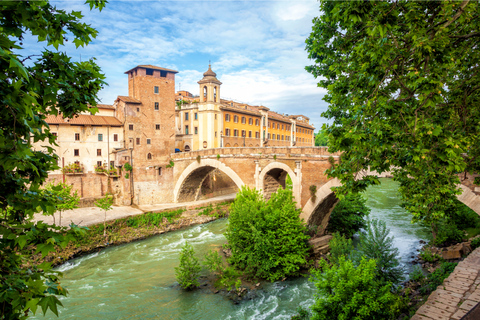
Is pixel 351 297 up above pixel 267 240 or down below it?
above

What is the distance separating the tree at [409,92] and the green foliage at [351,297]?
2.22 metres

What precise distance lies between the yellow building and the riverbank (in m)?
9.66

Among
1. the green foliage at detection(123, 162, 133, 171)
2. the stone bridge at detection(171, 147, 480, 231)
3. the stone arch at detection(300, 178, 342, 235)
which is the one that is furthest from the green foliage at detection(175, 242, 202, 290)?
the green foliage at detection(123, 162, 133, 171)

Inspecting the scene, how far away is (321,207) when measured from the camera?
1642 cm

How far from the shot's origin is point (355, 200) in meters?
18.0

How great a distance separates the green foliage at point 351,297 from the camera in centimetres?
611

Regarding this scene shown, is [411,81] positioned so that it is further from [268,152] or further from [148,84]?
[148,84]

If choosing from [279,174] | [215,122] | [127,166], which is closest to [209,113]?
[215,122]

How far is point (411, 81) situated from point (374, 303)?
4.74 metres

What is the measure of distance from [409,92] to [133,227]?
19.3 meters

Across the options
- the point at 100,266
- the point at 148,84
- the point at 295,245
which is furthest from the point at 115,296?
the point at 148,84

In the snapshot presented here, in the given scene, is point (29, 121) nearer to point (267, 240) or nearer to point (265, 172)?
point (267, 240)

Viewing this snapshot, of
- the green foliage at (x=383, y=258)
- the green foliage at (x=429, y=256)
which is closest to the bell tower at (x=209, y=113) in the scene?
the green foliage at (x=429, y=256)

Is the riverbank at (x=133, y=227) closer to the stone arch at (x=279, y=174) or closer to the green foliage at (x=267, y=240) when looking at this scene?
the stone arch at (x=279, y=174)
